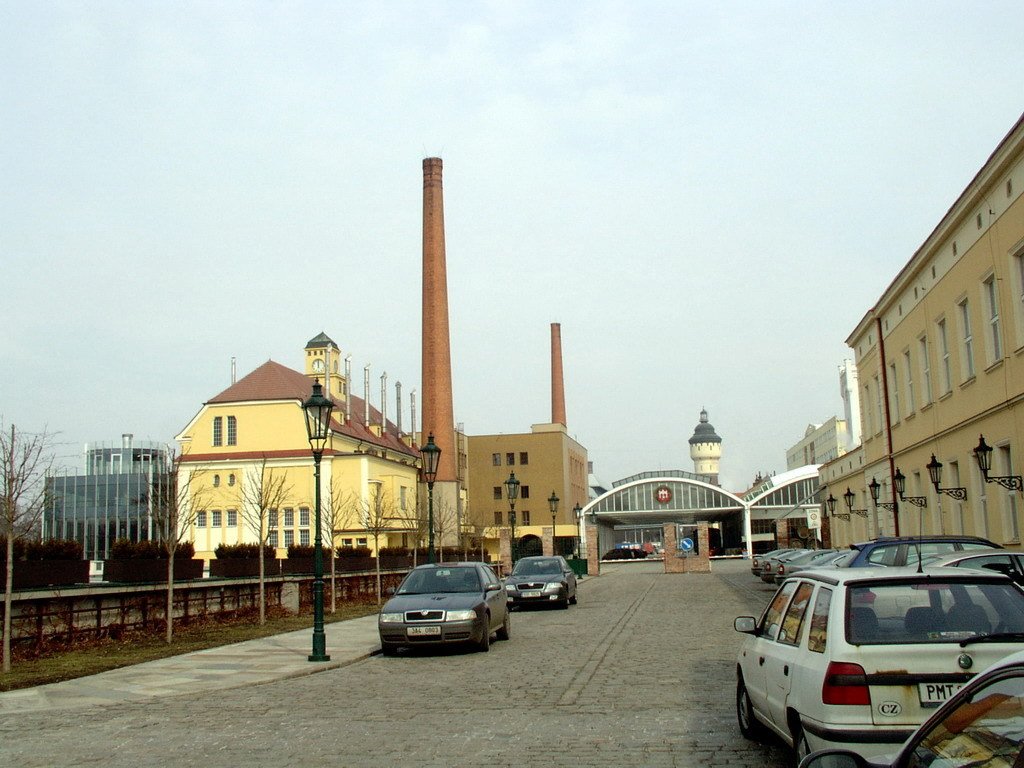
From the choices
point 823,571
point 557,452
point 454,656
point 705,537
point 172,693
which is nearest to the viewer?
point 823,571

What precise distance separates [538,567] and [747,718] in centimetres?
2274

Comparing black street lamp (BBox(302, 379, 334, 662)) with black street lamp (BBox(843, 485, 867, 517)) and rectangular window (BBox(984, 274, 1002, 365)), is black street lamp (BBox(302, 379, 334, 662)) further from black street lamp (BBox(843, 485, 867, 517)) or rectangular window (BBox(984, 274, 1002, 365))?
black street lamp (BBox(843, 485, 867, 517))

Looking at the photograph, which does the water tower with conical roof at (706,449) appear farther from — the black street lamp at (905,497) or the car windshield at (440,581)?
the car windshield at (440,581)

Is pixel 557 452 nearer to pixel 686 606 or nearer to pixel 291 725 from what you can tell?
pixel 686 606

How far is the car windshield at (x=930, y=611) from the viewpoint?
654cm

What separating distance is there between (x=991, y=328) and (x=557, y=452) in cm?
8232

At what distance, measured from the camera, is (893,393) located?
122ft

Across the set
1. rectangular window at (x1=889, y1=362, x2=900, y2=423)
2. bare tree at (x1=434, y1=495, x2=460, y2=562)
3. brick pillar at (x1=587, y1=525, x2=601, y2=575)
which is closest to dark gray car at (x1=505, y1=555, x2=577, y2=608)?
rectangular window at (x1=889, y1=362, x2=900, y2=423)

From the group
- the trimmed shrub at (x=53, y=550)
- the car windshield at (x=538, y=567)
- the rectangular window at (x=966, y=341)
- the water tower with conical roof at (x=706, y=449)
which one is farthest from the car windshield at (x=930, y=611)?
the water tower with conical roof at (x=706, y=449)

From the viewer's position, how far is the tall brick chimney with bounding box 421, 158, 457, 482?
64812 millimetres

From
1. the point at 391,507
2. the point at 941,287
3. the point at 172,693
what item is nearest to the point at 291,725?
the point at 172,693

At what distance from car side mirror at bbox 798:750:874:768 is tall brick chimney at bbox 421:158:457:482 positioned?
60.1 metres

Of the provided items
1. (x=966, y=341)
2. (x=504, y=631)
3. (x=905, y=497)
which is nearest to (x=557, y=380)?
(x=905, y=497)

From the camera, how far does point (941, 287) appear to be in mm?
28531
